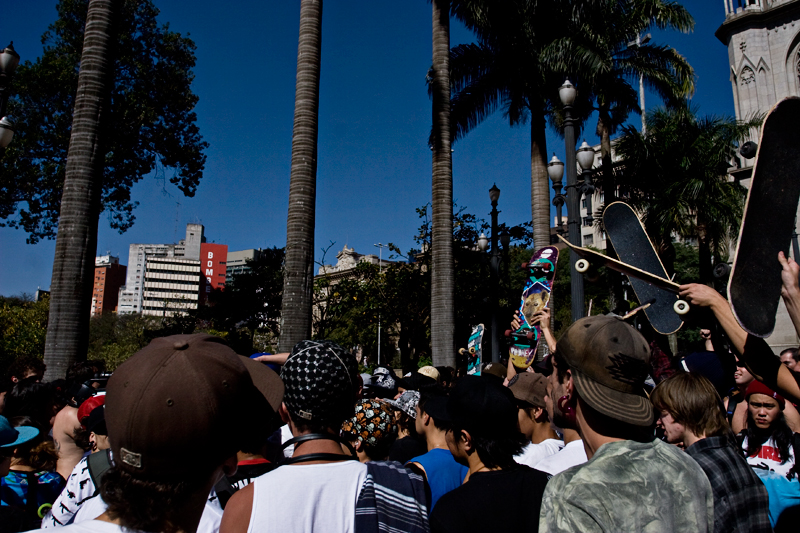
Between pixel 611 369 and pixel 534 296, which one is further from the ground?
pixel 534 296

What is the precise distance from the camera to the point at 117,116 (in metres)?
21.4

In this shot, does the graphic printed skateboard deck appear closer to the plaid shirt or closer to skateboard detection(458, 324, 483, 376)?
the plaid shirt

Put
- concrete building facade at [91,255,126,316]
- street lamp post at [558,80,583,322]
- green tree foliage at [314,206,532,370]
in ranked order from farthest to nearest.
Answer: concrete building facade at [91,255,126,316], green tree foliage at [314,206,532,370], street lamp post at [558,80,583,322]

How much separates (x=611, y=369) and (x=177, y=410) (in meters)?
1.44

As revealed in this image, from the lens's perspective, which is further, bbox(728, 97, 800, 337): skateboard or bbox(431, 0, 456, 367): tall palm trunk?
bbox(431, 0, 456, 367): tall palm trunk

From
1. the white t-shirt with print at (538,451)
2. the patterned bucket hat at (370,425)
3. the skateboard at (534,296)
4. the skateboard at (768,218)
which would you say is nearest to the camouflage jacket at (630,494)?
the skateboard at (768,218)

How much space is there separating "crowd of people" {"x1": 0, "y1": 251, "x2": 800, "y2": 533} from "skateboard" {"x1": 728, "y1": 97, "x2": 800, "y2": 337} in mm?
136

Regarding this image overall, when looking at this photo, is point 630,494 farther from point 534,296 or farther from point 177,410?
point 534,296

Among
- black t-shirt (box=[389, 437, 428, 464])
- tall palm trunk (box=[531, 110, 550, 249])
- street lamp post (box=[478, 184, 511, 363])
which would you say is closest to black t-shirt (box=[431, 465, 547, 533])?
black t-shirt (box=[389, 437, 428, 464])

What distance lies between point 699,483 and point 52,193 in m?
24.5

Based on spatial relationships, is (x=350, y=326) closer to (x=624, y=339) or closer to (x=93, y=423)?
(x=93, y=423)

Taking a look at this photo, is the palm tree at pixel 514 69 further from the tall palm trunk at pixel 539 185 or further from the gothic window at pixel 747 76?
the gothic window at pixel 747 76

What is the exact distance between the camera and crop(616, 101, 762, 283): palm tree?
837 inches

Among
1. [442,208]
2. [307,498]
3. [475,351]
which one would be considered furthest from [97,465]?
[442,208]
